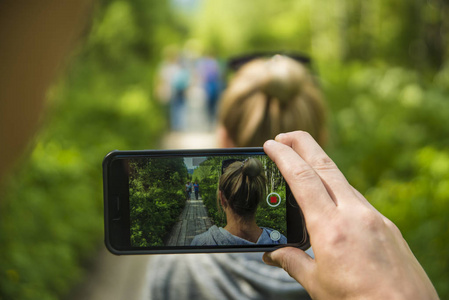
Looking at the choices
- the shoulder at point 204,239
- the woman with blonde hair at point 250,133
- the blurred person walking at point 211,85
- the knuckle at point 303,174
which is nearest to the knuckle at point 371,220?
the knuckle at point 303,174

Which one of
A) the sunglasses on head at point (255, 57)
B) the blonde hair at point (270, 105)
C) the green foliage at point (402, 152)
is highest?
the sunglasses on head at point (255, 57)

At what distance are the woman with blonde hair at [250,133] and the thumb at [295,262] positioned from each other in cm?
44

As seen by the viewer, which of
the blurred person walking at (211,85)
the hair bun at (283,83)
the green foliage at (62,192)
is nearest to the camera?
the hair bun at (283,83)

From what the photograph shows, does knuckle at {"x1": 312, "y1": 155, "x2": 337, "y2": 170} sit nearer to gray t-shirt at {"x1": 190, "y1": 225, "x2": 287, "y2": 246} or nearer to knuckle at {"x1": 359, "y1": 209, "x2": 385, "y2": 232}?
knuckle at {"x1": 359, "y1": 209, "x2": 385, "y2": 232}

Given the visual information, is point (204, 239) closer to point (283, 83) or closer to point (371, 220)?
point (371, 220)

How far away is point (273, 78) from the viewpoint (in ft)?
5.58

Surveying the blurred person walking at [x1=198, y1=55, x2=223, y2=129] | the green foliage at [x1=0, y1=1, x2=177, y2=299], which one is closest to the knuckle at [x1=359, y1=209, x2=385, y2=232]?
the green foliage at [x1=0, y1=1, x2=177, y2=299]

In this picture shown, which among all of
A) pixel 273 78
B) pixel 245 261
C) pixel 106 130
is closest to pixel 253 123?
pixel 273 78

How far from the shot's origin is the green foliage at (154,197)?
3.96ft

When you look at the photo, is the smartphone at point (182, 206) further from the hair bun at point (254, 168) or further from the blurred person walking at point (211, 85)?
the blurred person walking at point (211, 85)

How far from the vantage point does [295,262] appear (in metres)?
1.00

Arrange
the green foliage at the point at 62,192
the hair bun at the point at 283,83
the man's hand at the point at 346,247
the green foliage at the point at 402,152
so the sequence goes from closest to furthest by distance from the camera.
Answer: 1. the man's hand at the point at 346,247
2. the hair bun at the point at 283,83
3. the green foliage at the point at 402,152
4. the green foliage at the point at 62,192

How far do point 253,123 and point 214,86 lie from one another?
8716 millimetres

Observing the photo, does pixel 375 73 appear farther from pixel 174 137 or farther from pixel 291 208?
pixel 291 208
